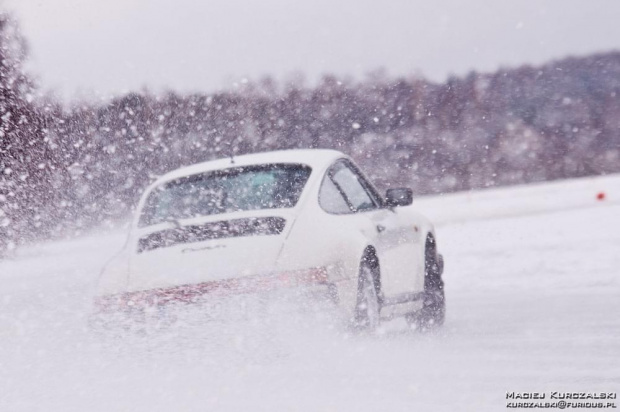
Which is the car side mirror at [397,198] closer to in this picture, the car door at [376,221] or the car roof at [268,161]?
the car door at [376,221]

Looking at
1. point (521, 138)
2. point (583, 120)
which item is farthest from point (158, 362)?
point (583, 120)

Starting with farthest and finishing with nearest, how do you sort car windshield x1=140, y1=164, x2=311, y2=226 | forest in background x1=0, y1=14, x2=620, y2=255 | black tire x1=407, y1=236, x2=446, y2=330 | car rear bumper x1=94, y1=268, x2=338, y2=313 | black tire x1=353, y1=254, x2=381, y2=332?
forest in background x1=0, y1=14, x2=620, y2=255 < black tire x1=407, y1=236, x2=446, y2=330 < car windshield x1=140, y1=164, x2=311, y2=226 < black tire x1=353, y1=254, x2=381, y2=332 < car rear bumper x1=94, y1=268, x2=338, y2=313

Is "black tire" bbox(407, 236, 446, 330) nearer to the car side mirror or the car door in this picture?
the car door

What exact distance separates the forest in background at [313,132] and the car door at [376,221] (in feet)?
72.3

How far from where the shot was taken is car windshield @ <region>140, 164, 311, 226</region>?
684 centimetres

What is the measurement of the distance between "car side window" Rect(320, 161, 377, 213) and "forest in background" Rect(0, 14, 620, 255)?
2205 cm

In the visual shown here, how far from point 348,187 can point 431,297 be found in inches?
67.7

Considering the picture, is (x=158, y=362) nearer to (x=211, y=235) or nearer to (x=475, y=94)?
(x=211, y=235)

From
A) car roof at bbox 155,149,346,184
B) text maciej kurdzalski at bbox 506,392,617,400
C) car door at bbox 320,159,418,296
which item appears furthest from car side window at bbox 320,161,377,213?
text maciej kurdzalski at bbox 506,392,617,400

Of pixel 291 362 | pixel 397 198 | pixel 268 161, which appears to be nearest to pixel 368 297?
pixel 291 362

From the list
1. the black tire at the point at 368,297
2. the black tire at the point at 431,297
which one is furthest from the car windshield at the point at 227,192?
the black tire at the point at 431,297

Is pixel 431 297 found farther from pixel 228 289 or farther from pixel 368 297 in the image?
A: pixel 228 289

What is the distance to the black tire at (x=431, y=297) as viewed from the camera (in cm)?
896

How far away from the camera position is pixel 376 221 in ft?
25.1
